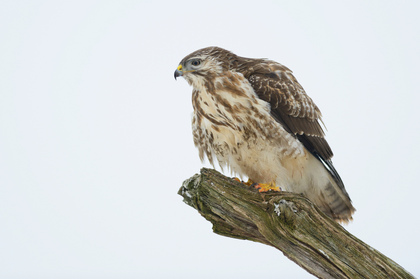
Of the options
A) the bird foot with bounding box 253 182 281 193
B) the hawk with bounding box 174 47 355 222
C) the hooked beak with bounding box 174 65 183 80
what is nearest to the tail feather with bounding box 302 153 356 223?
the hawk with bounding box 174 47 355 222

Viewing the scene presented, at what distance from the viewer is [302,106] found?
5320mm

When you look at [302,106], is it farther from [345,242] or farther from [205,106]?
[345,242]

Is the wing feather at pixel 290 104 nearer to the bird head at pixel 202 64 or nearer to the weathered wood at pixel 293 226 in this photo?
the bird head at pixel 202 64

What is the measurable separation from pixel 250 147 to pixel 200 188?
0.96 m

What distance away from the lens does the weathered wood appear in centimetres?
394

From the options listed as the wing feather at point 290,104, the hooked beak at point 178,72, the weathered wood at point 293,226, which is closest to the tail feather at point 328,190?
the wing feather at point 290,104

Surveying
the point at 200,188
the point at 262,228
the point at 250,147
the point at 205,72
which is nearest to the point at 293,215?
the point at 262,228

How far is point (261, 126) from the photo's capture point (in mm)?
4895

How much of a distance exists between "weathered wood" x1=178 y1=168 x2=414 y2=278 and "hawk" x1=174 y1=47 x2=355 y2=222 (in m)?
0.81

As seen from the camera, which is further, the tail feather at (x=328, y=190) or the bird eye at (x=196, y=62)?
the tail feather at (x=328, y=190)

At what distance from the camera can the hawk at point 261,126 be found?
4.95 meters

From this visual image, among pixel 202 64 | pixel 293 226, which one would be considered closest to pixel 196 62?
pixel 202 64

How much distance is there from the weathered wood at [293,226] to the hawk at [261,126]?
2.64ft

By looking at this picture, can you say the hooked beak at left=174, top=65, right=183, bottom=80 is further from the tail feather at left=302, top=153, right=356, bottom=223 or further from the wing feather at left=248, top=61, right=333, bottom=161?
the tail feather at left=302, top=153, right=356, bottom=223
